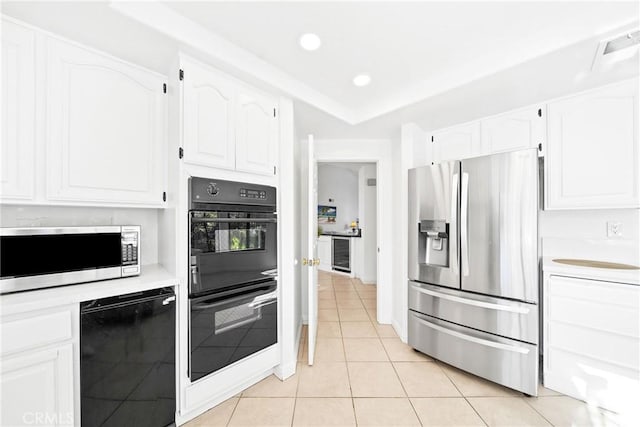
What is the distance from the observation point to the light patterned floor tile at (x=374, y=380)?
193 cm

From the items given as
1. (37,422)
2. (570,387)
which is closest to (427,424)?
(570,387)

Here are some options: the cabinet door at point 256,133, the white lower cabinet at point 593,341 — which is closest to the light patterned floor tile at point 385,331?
the white lower cabinet at point 593,341

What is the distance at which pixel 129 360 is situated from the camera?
138cm

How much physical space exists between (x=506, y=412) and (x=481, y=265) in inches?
38.4

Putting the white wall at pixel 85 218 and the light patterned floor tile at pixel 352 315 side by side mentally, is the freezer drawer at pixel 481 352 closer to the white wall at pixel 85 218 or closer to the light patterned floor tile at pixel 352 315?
the light patterned floor tile at pixel 352 315

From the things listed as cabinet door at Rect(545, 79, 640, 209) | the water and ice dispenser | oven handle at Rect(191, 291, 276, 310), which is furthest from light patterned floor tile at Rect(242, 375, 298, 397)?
cabinet door at Rect(545, 79, 640, 209)

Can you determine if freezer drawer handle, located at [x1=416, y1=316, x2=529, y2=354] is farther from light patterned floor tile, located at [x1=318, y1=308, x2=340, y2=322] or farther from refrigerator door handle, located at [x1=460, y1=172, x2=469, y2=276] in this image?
light patterned floor tile, located at [x1=318, y1=308, x2=340, y2=322]

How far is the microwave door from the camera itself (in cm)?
215

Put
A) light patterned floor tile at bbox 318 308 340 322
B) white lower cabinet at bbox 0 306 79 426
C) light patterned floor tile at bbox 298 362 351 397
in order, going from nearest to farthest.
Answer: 1. white lower cabinet at bbox 0 306 79 426
2. light patterned floor tile at bbox 298 362 351 397
3. light patterned floor tile at bbox 318 308 340 322

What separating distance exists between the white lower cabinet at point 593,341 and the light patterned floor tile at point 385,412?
1.15 metres

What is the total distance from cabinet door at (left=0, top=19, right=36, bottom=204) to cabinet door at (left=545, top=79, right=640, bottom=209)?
3.49 m

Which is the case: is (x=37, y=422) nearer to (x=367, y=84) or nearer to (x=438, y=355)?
(x=438, y=355)

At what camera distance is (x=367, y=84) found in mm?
2184

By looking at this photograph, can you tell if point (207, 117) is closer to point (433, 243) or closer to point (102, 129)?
point (102, 129)
